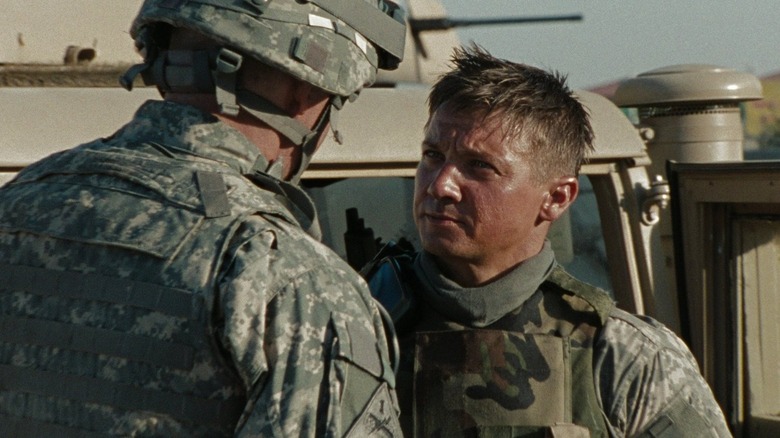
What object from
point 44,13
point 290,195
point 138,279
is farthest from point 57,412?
point 44,13

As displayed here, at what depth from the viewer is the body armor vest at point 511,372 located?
234 centimetres

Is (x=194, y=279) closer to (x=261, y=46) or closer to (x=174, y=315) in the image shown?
(x=174, y=315)

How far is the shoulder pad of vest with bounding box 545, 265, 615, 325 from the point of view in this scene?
2.39 m

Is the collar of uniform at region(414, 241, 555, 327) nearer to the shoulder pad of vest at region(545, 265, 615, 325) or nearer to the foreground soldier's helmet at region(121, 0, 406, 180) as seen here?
the shoulder pad of vest at region(545, 265, 615, 325)

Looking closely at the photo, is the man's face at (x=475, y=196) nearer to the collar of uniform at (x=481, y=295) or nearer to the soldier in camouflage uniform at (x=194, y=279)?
the collar of uniform at (x=481, y=295)

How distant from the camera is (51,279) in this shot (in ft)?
6.46

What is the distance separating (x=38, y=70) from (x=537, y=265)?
1916 mm

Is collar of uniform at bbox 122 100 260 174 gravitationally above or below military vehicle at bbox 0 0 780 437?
above

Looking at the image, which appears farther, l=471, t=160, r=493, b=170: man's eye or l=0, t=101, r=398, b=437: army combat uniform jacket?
l=471, t=160, r=493, b=170: man's eye

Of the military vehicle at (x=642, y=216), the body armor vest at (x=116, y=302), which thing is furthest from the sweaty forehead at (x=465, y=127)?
the military vehicle at (x=642, y=216)

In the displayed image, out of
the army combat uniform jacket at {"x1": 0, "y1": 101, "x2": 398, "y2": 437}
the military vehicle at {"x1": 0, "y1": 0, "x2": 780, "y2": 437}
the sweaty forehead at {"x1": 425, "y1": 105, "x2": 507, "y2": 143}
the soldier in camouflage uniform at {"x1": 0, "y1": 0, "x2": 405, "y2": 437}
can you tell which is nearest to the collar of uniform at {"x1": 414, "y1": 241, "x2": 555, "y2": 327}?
the sweaty forehead at {"x1": 425, "y1": 105, "x2": 507, "y2": 143}

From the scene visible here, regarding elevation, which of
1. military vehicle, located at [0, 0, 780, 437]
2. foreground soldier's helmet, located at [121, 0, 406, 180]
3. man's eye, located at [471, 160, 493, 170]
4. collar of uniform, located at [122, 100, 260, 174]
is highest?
foreground soldier's helmet, located at [121, 0, 406, 180]

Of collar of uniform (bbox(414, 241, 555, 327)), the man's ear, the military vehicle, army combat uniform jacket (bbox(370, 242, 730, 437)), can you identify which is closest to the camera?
army combat uniform jacket (bbox(370, 242, 730, 437))

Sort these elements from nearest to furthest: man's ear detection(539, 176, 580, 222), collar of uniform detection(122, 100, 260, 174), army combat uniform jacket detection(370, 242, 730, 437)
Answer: collar of uniform detection(122, 100, 260, 174)
army combat uniform jacket detection(370, 242, 730, 437)
man's ear detection(539, 176, 580, 222)
